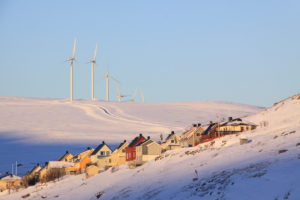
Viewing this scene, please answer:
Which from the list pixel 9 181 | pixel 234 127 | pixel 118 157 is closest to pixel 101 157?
pixel 118 157

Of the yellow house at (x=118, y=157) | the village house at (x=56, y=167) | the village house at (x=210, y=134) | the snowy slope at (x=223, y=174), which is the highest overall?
the village house at (x=210, y=134)

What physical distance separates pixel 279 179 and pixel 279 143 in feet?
36.4

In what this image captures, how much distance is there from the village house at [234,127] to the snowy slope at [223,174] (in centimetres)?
279

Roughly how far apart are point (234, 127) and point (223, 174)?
3057 centimetres

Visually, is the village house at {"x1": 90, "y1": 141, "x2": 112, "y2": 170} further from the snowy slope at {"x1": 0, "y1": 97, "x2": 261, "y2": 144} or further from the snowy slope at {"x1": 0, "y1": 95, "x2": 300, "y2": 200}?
the snowy slope at {"x1": 0, "y1": 97, "x2": 261, "y2": 144}

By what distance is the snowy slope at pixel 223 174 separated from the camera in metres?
33.4

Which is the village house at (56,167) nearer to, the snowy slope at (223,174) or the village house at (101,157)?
the village house at (101,157)

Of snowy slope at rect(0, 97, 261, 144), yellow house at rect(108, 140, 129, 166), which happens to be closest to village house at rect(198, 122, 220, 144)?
yellow house at rect(108, 140, 129, 166)

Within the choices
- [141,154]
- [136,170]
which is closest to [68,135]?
[141,154]

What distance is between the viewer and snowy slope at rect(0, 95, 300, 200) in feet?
110

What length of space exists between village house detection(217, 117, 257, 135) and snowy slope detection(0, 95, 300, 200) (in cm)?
279

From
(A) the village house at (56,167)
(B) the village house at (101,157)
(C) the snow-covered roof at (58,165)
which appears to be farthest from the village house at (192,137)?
(C) the snow-covered roof at (58,165)

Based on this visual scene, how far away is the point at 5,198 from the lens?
69.1 metres

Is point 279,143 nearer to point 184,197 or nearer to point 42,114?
point 184,197
